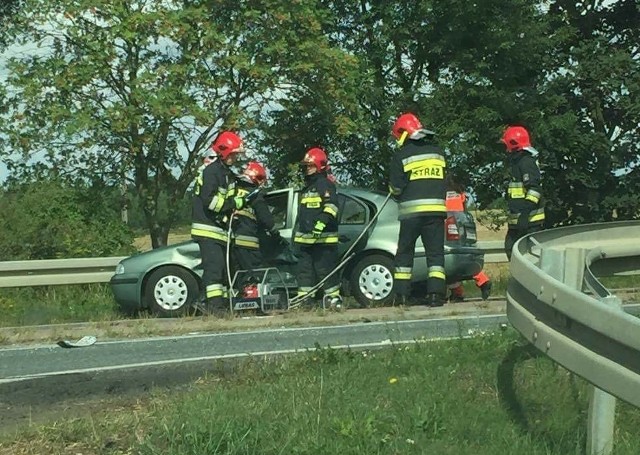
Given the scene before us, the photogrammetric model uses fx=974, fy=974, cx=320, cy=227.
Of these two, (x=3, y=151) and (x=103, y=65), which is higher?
(x=103, y=65)

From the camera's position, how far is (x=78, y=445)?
15.3 feet

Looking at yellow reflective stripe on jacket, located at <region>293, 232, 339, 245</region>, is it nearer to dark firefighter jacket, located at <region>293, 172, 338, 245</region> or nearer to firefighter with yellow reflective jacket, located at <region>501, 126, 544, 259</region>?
dark firefighter jacket, located at <region>293, 172, 338, 245</region>

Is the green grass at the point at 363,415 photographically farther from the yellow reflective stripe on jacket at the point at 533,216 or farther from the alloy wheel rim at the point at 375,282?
the yellow reflective stripe on jacket at the point at 533,216

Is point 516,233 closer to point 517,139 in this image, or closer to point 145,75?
point 517,139

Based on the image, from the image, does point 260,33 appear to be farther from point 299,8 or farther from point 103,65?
point 103,65

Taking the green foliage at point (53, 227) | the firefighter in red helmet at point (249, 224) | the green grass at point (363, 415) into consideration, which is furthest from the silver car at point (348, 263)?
the green grass at point (363, 415)

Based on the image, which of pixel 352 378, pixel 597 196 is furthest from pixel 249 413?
pixel 597 196

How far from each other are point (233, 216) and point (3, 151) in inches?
194

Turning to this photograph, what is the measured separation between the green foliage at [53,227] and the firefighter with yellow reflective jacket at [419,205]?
18.4 feet

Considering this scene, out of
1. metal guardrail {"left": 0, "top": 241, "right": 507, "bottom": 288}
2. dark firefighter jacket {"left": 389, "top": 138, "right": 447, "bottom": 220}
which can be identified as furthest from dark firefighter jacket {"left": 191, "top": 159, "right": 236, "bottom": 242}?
metal guardrail {"left": 0, "top": 241, "right": 507, "bottom": 288}

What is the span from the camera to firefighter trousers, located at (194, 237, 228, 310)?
10.9 m

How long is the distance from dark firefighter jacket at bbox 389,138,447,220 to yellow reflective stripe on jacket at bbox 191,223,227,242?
6.78ft

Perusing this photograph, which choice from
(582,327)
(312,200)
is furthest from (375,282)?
(582,327)

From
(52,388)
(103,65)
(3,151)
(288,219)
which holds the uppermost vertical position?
(103,65)
